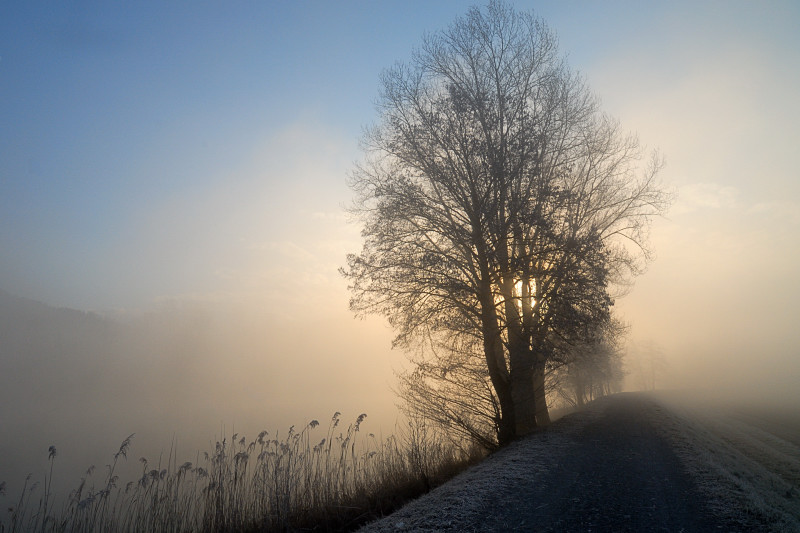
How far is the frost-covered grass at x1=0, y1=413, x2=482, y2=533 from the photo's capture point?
736 cm

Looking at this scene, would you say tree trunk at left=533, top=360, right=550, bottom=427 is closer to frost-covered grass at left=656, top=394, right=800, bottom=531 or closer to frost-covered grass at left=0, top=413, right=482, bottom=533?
frost-covered grass at left=656, top=394, right=800, bottom=531

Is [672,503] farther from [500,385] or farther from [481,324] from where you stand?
[481,324]

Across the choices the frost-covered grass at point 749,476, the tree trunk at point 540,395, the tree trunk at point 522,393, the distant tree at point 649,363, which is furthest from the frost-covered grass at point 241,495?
the distant tree at point 649,363

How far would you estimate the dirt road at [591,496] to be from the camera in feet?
15.9

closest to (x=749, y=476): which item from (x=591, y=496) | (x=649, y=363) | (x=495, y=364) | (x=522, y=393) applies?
(x=591, y=496)

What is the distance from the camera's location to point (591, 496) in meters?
5.81

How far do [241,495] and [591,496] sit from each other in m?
6.40

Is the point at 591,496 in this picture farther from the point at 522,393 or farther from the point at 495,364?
the point at 522,393

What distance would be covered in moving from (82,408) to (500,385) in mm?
122120

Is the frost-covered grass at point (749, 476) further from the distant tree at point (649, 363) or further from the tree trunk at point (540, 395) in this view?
the distant tree at point (649, 363)

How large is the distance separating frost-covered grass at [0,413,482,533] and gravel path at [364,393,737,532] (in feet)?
7.31

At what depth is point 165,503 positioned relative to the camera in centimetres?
779

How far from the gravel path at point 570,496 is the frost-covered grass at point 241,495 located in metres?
2.23

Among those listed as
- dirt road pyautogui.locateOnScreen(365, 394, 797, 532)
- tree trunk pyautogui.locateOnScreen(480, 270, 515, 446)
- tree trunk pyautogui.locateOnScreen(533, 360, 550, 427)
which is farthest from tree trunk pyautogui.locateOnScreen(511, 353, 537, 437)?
dirt road pyautogui.locateOnScreen(365, 394, 797, 532)
